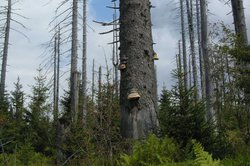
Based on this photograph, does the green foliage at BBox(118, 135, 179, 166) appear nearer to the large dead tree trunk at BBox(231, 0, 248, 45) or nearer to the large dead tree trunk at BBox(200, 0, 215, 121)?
the large dead tree trunk at BBox(231, 0, 248, 45)

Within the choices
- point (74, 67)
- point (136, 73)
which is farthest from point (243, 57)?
point (74, 67)

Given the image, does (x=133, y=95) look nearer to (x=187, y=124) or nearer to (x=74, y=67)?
(x=187, y=124)

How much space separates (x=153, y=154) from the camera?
3.97m

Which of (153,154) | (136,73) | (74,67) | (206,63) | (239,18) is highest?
(239,18)

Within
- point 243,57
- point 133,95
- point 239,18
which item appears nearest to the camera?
point 133,95

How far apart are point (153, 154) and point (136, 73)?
5.67ft

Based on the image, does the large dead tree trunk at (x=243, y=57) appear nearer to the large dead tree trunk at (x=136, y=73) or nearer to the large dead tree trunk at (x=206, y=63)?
the large dead tree trunk at (x=136, y=73)

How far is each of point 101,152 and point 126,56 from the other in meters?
1.46

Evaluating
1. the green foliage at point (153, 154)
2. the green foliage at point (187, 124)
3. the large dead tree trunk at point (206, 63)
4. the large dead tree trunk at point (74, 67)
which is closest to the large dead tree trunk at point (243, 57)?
the green foliage at point (187, 124)

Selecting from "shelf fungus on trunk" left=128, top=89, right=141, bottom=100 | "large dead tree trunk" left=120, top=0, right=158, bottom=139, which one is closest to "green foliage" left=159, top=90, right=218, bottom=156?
"large dead tree trunk" left=120, top=0, right=158, bottom=139

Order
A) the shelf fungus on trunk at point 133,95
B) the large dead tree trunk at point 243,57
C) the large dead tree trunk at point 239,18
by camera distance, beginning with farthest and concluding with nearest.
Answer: the large dead tree trunk at point 239,18
the large dead tree trunk at point 243,57
the shelf fungus on trunk at point 133,95

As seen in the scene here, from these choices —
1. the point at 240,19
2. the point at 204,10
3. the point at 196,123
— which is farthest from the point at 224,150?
the point at 204,10

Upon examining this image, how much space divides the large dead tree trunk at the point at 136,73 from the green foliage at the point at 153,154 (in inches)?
40.7

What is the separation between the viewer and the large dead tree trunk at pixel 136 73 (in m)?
5.33
